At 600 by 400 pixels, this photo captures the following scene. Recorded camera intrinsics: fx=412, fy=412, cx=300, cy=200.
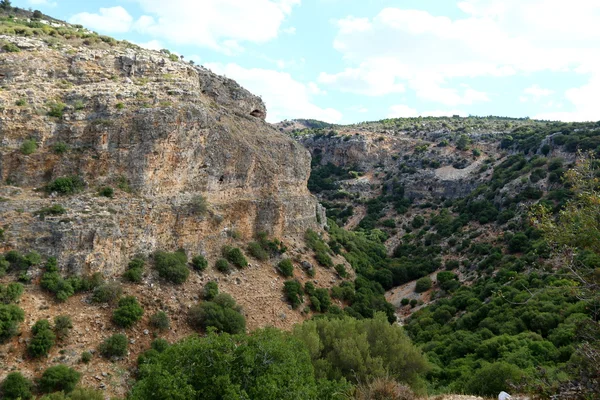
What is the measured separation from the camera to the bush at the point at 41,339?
620 inches

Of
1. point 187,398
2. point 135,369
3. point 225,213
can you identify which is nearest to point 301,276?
point 225,213

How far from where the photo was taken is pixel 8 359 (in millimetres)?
15328

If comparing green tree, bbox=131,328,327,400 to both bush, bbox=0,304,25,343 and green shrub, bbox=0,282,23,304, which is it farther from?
green shrub, bbox=0,282,23,304

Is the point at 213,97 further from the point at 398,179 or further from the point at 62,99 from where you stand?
the point at 398,179

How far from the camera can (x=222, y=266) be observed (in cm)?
2481

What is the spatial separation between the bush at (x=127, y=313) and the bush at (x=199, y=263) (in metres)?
4.85

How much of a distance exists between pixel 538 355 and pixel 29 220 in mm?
24322

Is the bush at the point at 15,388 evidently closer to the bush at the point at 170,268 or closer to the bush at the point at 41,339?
the bush at the point at 41,339

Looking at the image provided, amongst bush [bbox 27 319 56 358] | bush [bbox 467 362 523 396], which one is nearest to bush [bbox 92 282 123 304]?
bush [bbox 27 319 56 358]

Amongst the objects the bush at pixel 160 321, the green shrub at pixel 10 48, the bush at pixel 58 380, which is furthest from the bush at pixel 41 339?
the green shrub at pixel 10 48

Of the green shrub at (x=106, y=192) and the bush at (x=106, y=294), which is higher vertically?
the green shrub at (x=106, y=192)

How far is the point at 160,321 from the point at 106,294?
274 cm

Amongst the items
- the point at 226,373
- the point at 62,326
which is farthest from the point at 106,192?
the point at 226,373

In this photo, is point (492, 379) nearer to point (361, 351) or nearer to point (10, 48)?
point (361, 351)
